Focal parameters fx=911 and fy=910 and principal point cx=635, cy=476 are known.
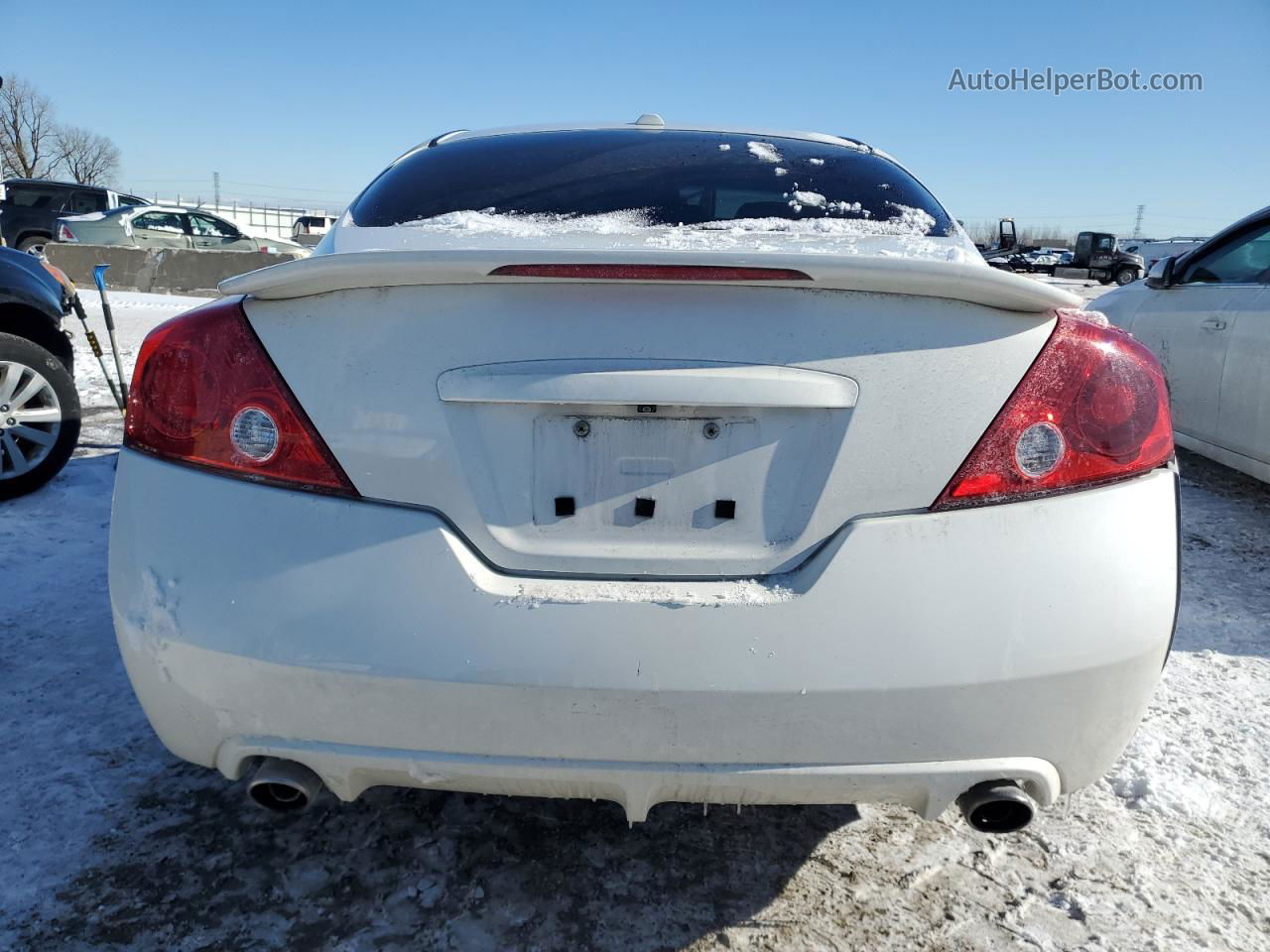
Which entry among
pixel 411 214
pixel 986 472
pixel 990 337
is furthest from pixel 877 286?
pixel 411 214

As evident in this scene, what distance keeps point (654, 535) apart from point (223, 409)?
2.54 ft

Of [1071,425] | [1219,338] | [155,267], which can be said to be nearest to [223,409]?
[1071,425]

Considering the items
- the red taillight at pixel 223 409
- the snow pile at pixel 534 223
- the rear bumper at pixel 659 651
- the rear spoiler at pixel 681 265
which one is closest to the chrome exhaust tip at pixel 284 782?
the rear bumper at pixel 659 651

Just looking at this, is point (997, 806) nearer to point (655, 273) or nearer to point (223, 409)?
point (655, 273)

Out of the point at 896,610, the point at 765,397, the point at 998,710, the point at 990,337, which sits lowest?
the point at 998,710

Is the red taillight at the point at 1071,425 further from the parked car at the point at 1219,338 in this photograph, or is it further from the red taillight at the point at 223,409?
the parked car at the point at 1219,338

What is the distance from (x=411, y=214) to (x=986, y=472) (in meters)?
1.43

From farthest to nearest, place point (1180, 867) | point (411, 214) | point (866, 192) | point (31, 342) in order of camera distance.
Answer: point (31, 342)
point (866, 192)
point (411, 214)
point (1180, 867)

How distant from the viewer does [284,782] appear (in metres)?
1.58

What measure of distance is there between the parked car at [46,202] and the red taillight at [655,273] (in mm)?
25225

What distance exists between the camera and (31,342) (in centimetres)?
435

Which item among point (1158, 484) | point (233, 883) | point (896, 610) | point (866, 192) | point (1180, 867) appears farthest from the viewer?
point (866, 192)

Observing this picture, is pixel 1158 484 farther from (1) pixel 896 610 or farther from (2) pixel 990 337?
(1) pixel 896 610

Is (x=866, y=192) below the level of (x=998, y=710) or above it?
above
